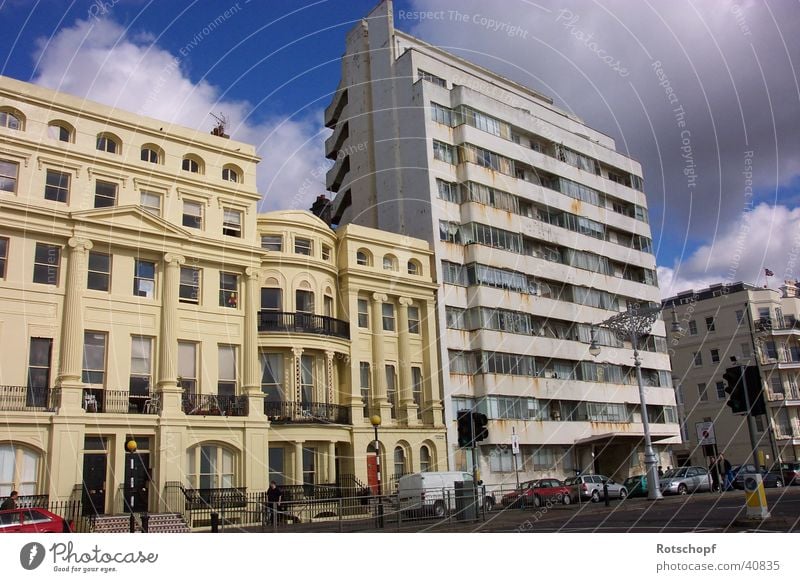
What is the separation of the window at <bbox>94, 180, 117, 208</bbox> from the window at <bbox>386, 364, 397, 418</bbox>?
1650cm

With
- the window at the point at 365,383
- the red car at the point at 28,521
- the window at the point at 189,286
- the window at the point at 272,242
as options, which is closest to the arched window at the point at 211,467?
the window at the point at 189,286

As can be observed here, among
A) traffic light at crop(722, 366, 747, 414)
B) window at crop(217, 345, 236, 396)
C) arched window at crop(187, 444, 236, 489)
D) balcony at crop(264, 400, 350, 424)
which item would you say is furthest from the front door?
traffic light at crop(722, 366, 747, 414)

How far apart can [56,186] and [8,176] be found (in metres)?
1.76

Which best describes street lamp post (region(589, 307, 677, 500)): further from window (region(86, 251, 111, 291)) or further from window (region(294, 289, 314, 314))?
window (region(86, 251, 111, 291))

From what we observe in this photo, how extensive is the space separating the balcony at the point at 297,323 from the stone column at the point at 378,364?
7.44 ft

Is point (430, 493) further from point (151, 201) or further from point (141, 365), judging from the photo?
point (151, 201)

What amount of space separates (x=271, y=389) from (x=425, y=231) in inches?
595

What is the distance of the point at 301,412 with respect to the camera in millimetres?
35812

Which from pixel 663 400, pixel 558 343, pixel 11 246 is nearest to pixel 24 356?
pixel 11 246

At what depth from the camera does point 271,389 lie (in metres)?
36.2

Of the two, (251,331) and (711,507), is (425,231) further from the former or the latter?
(711,507)

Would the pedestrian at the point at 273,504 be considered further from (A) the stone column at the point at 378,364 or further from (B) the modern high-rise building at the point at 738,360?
(B) the modern high-rise building at the point at 738,360

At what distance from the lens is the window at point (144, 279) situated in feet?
106

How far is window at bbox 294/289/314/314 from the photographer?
38.1 m
